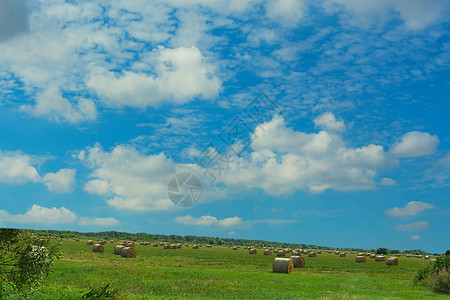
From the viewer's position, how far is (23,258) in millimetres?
13312

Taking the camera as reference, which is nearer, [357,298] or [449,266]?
[357,298]

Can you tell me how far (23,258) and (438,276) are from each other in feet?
93.8

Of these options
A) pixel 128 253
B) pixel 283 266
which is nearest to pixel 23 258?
pixel 283 266

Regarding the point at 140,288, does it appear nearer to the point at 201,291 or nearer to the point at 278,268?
the point at 201,291

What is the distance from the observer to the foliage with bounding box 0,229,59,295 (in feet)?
43.3

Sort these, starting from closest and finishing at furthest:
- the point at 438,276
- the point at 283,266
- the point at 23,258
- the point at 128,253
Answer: the point at 23,258
the point at 438,276
the point at 283,266
the point at 128,253

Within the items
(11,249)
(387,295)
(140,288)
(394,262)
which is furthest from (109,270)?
(394,262)

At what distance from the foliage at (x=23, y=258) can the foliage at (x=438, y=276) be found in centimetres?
2730

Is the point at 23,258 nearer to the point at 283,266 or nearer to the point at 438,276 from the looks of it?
the point at 438,276

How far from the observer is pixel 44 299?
17.2m

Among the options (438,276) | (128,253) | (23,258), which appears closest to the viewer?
(23,258)

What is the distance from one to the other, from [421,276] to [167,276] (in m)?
22.1

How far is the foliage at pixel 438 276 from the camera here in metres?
27.2

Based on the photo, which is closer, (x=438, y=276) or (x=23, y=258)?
(x=23, y=258)
